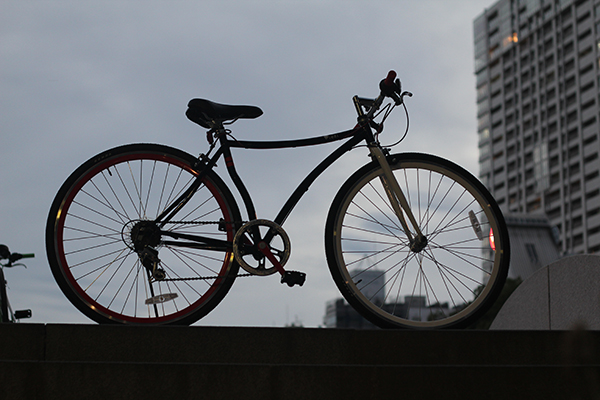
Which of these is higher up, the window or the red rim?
the window

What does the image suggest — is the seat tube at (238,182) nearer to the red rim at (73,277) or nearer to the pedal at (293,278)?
the red rim at (73,277)

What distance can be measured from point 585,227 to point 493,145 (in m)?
26.1

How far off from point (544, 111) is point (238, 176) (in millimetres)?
94791

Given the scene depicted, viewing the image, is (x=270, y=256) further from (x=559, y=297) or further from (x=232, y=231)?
(x=559, y=297)

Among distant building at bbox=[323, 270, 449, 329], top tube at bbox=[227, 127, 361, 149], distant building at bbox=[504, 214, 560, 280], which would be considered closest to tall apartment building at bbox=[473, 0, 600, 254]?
distant building at bbox=[504, 214, 560, 280]

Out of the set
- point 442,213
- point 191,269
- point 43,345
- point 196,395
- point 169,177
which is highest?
point 169,177

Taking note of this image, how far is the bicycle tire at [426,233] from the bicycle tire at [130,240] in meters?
0.79

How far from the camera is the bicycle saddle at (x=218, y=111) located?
431 cm

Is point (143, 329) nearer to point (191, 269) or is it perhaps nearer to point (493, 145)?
point (191, 269)

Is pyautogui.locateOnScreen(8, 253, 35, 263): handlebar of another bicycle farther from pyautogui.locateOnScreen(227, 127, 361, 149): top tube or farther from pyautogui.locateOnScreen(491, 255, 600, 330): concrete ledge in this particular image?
pyautogui.locateOnScreen(491, 255, 600, 330): concrete ledge

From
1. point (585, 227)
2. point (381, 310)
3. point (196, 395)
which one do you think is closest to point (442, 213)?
point (381, 310)

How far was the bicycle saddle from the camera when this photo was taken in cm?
431

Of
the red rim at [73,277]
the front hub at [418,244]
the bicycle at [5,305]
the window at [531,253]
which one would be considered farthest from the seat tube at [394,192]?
the window at [531,253]

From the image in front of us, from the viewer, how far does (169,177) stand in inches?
173
